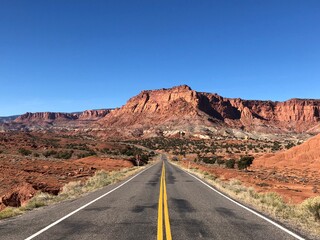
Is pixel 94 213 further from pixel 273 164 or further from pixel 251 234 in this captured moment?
pixel 273 164

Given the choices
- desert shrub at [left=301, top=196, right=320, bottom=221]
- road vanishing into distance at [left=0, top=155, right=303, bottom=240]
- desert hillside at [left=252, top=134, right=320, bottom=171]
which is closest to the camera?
road vanishing into distance at [left=0, top=155, right=303, bottom=240]

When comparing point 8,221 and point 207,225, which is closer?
point 207,225

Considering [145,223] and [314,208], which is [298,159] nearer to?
[314,208]

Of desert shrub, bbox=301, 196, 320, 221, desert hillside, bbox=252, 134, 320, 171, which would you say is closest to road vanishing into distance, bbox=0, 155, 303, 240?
desert shrub, bbox=301, 196, 320, 221

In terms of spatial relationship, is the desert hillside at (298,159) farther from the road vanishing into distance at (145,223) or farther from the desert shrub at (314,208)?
the road vanishing into distance at (145,223)

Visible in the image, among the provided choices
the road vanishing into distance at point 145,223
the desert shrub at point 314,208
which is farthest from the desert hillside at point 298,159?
the road vanishing into distance at point 145,223

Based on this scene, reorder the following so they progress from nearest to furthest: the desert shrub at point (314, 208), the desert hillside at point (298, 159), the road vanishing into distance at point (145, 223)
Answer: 1. the road vanishing into distance at point (145, 223)
2. the desert shrub at point (314, 208)
3. the desert hillside at point (298, 159)

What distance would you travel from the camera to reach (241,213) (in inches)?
450

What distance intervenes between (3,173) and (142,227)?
3006 cm

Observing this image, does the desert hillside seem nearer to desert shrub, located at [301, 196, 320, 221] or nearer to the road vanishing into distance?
desert shrub, located at [301, 196, 320, 221]

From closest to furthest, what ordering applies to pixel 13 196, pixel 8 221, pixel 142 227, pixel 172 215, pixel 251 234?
pixel 251 234 < pixel 142 227 < pixel 8 221 < pixel 172 215 < pixel 13 196

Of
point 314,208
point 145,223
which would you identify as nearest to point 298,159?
point 314,208

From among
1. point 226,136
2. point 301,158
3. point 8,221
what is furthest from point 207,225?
point 226,136

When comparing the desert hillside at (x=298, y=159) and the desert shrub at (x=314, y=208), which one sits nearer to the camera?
the desert shrub at (x=314, y=208)
